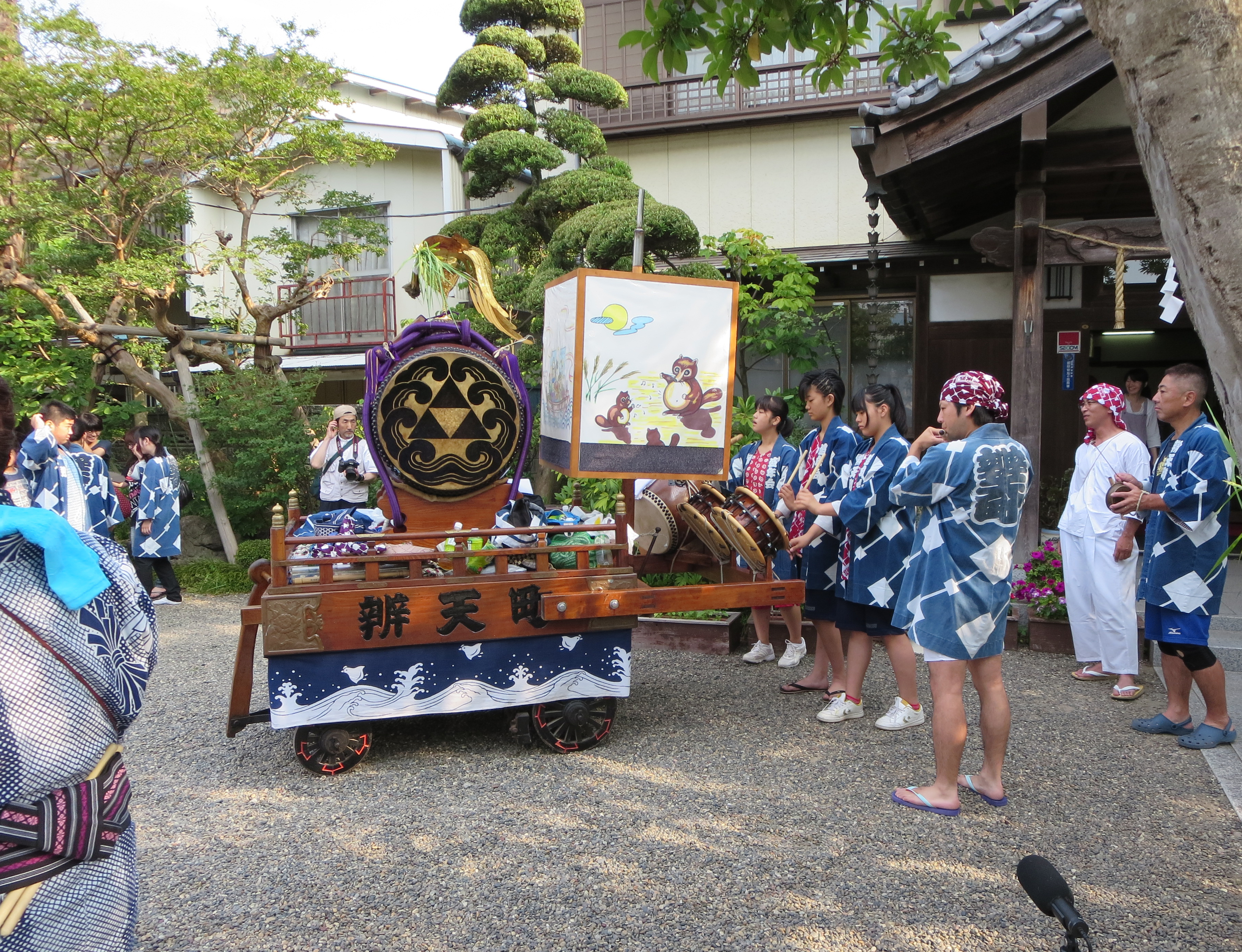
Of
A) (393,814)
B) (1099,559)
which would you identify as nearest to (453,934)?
(393,814)

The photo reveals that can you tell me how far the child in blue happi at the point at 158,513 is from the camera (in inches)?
337

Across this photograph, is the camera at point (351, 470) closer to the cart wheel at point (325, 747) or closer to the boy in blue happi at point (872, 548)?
the cart wheel at point (325, 747)

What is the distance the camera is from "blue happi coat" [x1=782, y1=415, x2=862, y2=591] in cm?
494

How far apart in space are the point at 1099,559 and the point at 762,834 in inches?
128

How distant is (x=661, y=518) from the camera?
561 cm

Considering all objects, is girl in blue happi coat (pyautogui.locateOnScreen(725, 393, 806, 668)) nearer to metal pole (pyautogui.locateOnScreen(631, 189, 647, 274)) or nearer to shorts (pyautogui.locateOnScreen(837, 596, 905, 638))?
shorts (pyautogui.locateOnScreen(837, 596, 905, 638))

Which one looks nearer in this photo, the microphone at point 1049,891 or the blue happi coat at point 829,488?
the microphone at point 1049,891

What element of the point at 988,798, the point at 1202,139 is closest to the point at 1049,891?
the point at 1202,139

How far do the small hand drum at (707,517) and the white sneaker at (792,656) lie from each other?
1.38 meters

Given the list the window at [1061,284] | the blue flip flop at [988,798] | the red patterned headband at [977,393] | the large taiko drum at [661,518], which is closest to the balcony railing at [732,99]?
the window at [1061,284]

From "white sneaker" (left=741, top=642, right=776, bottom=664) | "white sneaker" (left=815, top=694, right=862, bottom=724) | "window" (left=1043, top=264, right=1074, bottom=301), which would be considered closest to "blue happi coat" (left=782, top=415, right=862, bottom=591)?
"white sneaker" (left=815, top=694, right=862, bottom=724)

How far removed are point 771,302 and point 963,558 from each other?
21.4 feet

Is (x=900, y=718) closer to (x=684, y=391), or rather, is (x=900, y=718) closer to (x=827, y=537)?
(x=827, y=537)

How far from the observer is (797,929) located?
2.86m
